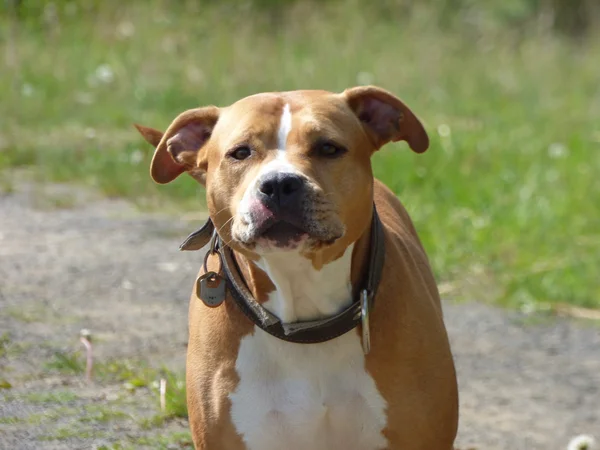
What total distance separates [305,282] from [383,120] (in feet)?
2.13

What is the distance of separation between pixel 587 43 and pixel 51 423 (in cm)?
1072

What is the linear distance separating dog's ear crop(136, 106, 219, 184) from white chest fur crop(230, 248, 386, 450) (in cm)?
59

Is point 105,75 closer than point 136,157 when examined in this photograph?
No

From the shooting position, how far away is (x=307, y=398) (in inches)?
140

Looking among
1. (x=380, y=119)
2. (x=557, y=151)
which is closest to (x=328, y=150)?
(x=380, y=119)

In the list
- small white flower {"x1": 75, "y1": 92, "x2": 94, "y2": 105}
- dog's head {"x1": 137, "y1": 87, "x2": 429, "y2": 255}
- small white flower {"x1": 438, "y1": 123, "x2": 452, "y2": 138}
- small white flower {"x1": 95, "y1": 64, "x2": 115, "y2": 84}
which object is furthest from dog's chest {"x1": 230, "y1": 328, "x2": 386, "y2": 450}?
small white flower {"x1": 95, "y1": 64, "x2": 115, "y2": 84}

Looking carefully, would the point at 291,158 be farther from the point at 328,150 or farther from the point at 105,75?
the point at 105,75

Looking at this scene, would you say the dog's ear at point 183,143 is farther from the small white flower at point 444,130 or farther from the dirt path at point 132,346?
the small white flower at point 444,130

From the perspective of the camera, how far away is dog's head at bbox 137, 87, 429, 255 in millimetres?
3342

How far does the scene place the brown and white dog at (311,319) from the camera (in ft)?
11.5

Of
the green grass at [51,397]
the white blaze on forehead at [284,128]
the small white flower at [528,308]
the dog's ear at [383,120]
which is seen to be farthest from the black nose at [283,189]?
the small white flower at [528,308]

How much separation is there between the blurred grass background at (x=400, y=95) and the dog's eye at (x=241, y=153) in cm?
335

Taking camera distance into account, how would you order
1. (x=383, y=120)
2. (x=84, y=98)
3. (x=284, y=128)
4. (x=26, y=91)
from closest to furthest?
1. (x=284, y=128)
2. (x=383, y=120)
3. (x=26, y=91)
4. (x=84, y=98)

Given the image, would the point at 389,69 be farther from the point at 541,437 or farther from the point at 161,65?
the point at 541,437
